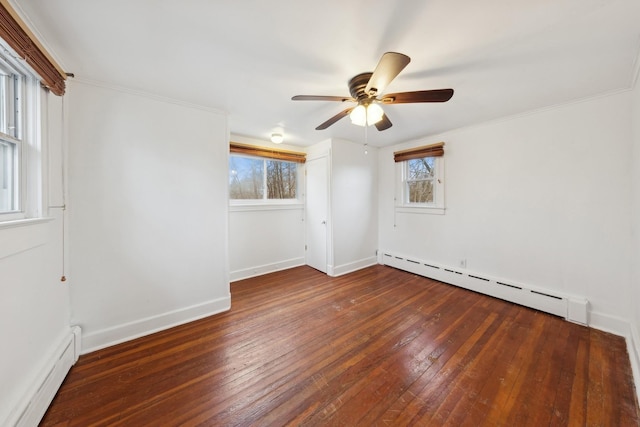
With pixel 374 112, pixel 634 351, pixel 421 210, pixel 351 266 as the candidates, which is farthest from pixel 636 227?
pixel 351 266

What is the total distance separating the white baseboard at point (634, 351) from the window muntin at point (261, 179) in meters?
4.07

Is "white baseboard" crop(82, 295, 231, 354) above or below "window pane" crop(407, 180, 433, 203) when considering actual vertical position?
below

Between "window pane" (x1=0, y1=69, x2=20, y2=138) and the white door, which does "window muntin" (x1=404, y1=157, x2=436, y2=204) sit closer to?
the white door

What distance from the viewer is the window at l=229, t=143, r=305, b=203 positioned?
3.53 metres

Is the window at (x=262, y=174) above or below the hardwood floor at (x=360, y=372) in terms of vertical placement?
above

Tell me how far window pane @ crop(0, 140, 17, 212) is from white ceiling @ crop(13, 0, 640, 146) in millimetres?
734

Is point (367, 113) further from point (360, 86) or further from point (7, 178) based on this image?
point (7, 178)

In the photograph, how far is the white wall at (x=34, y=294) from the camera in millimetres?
1102

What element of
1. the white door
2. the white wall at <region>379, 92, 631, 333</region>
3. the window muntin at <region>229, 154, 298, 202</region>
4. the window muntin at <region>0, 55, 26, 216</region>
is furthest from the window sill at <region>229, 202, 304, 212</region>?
the white wall at <region>379, 92, 631, 333</region>

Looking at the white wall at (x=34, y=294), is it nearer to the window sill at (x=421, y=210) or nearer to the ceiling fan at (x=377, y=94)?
the ceiling fan at (x=377, y=94)

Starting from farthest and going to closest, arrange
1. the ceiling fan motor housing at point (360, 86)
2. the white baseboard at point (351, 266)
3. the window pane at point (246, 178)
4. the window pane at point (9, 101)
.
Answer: the white baseboard at point (351, 266)
the window pane at point (246, 178)
the ceiling fan motor housing at point (360, 86)
the window pane at point (9, 101)

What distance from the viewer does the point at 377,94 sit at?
5.47 feet

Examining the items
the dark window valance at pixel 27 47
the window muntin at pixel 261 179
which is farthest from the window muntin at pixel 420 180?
the dark window valance at pixel 27 47

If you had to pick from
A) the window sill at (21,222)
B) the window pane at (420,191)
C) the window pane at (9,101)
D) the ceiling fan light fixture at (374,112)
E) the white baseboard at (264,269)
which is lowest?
the white baseboard at (264,269)
